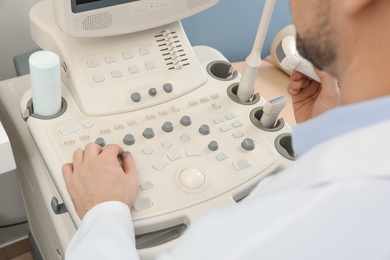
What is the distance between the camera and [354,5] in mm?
480

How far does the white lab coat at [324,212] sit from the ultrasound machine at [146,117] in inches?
12.5

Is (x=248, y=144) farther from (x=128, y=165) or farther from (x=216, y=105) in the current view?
(x=128, y=165)

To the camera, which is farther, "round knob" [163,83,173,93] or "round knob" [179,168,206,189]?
"round knob" [163,83,173,93]

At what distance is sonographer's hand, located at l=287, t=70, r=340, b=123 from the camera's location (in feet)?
3.12

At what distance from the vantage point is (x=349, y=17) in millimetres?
515

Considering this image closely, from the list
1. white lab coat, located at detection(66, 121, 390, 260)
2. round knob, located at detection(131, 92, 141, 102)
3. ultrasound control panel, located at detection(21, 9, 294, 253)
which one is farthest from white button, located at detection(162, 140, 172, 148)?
white lab coat, located at detection(66, 121, 390, 260)

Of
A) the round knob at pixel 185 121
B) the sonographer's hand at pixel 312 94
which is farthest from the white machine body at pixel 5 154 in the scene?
the sonographer's hand at pixel 312 94

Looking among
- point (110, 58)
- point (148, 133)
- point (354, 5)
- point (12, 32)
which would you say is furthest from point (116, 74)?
point (354, 5)

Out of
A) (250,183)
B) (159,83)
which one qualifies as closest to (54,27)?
(159,83)

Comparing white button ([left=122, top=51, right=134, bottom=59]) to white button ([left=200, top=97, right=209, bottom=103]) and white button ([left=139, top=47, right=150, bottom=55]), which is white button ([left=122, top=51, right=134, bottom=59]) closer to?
white button ([left=139, top=47, right=150, bottom=55])

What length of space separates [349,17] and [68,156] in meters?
0.51

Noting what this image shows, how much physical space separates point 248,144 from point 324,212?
17.9 inches

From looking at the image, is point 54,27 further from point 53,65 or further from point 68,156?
point 68,156

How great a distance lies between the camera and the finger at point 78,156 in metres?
0.80
